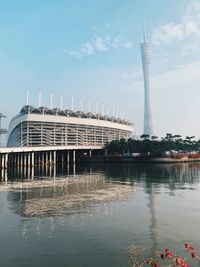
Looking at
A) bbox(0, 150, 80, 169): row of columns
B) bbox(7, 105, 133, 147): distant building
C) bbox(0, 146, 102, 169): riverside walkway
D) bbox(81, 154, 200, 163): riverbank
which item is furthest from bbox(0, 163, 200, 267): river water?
bbox(7, 105, 133, 147): distant building

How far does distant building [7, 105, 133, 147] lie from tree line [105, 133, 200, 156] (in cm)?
1746

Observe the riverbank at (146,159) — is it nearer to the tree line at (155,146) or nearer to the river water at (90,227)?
the tree line at (155,146)

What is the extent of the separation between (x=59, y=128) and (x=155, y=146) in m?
57.5

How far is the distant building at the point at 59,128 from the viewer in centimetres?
15875

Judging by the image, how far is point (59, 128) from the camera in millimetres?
169875

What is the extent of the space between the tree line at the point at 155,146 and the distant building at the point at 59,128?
57.3ft

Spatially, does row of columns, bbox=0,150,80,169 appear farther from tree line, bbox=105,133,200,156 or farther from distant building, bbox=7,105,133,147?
tree line, bbox=105,133,200,156

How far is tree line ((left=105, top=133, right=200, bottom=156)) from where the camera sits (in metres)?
139

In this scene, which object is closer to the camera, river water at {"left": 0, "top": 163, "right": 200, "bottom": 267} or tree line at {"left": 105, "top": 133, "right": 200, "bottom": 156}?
river water at {"left": 0, "top": 163, "right": 200, "bottom": 267}

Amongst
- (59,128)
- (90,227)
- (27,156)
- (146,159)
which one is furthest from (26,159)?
(90,227)

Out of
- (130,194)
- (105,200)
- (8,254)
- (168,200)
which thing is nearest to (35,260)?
(8,254)

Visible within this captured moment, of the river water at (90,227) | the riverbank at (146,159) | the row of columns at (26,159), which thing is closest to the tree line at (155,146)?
the riverbank at (146,159)

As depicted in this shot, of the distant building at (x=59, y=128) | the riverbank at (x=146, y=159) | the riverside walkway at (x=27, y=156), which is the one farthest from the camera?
the distant building at (x=59, y=128)

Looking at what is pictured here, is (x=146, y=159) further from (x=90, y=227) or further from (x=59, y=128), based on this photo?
(x=90, y=227)
